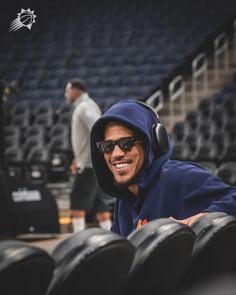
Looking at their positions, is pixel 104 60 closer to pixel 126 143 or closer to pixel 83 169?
pixel 83 169

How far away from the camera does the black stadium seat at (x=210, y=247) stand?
1.13 meters

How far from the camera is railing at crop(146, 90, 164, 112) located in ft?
26.1

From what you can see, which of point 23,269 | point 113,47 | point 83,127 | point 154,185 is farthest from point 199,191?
point 113,47

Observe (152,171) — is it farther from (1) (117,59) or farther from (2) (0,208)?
(1) (117,59)

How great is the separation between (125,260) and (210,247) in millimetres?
237

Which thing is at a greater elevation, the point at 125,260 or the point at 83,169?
the point at 125,260

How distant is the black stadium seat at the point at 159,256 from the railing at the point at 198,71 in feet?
24.2

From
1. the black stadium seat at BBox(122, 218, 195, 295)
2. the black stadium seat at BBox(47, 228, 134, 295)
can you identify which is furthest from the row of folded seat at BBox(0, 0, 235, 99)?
the black stadium seat at BBox(47, 228, 134, 295)

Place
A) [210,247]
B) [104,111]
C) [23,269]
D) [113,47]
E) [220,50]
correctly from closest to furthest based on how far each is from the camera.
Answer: [23,269]
[210,247]
[104,111]
[220,50]
[113,47]

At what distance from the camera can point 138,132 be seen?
5.29 feet

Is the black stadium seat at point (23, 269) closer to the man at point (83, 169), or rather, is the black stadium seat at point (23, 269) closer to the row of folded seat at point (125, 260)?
the row of folded seat at point (125, 260)

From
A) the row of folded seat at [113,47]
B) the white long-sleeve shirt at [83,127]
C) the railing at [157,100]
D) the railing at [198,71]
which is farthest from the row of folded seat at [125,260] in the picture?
the railing at [198,71]

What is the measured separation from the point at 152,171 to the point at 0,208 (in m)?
2.88

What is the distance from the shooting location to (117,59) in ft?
31.3
